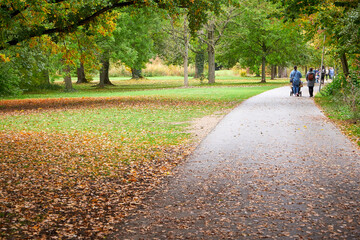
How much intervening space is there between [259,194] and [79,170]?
3.47 metres

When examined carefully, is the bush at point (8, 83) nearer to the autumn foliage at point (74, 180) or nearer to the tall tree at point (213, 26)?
the tall tree at point (213, 26)

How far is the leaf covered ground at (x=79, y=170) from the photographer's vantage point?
4.77 meters

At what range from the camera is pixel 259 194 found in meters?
5.68

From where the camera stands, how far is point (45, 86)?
37406mm

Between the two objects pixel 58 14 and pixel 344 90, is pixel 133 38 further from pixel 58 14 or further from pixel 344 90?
pixel 58 14

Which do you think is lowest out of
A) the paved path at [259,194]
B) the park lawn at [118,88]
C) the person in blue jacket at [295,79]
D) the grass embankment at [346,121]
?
the paved path at [259,194]

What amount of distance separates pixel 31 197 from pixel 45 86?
33693 millimetres

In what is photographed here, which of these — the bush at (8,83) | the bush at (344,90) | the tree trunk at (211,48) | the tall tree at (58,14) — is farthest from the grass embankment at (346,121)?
the tree trunk at (211,48)

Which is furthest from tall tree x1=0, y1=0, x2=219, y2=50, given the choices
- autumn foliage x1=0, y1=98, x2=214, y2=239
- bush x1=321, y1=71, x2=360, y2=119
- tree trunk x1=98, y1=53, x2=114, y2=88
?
tree trunk x1=98, y1=53, x2=114, y2=88

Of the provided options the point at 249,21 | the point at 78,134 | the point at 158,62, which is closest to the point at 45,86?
the point at 249,21

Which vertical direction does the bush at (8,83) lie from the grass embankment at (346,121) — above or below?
above

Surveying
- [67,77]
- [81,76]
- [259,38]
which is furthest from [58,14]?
[81,76]

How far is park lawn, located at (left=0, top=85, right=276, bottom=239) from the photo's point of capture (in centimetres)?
479

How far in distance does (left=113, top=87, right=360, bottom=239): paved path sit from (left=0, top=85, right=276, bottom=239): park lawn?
483 mm
